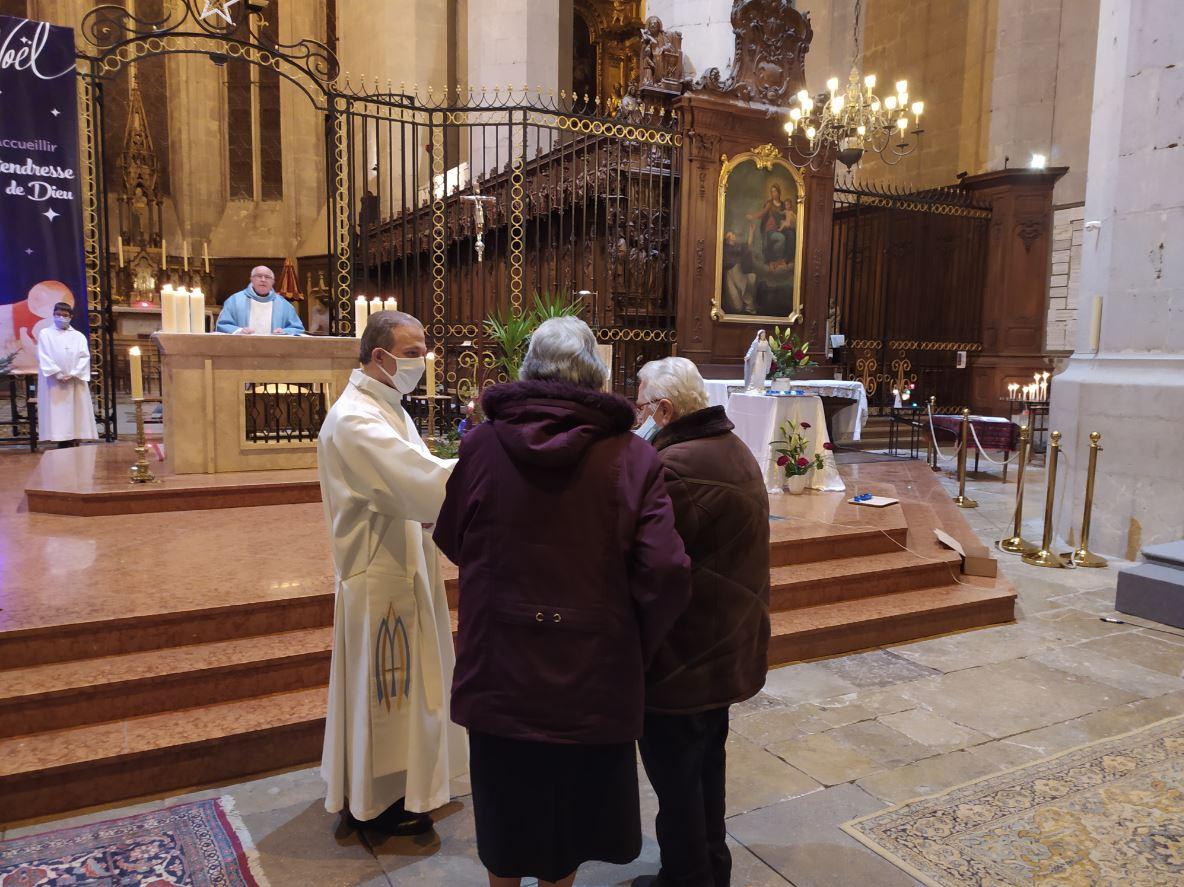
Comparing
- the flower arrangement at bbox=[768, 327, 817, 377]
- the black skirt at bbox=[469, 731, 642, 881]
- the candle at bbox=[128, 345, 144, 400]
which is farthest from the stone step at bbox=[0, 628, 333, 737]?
the flower arrangement at bbox=[768, 327, 817, 377]

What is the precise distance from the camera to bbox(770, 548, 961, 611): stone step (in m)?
5.05

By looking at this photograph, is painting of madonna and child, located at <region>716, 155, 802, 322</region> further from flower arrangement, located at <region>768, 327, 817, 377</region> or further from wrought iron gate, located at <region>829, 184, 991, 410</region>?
wrought iron gate, located at <region>829, 184, 991, 410</region>

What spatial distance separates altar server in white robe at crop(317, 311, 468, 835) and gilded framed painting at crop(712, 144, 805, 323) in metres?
8.50

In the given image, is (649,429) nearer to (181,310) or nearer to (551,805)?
(551,805)

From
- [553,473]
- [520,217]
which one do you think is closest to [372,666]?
[553,473]

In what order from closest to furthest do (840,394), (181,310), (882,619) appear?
(882,619), (181,310), (840,394)

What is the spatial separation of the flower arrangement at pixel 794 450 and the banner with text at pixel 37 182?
7431 mm

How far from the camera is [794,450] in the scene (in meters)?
7.27

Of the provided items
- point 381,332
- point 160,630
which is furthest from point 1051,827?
point 160,630

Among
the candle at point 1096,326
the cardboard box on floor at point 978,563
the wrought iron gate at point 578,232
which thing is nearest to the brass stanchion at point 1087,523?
the candle at point 1096,326

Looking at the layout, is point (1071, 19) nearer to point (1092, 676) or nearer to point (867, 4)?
→ point (867, 4)

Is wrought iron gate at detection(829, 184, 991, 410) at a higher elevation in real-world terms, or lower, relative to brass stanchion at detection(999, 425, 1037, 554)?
higher

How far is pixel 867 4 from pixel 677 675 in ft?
63.7

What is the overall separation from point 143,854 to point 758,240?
9.95 m
